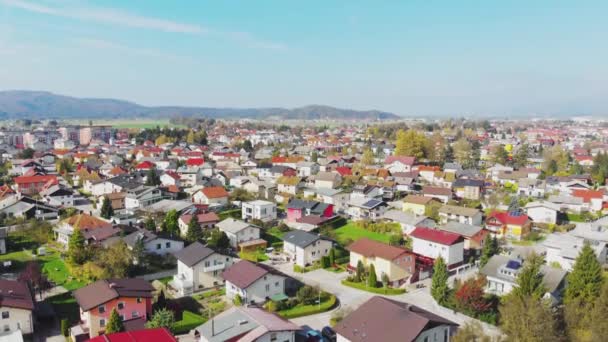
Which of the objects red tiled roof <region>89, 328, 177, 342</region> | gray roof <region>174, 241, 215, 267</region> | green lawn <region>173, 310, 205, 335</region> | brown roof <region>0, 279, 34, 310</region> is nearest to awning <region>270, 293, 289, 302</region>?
green lawn <region>173, 310, 205, 335</region>

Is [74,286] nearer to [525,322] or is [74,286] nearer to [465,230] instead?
[525,322]

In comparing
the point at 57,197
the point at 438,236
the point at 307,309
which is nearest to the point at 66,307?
the point at 307,309

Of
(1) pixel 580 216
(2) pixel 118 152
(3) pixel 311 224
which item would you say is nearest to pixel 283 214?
(3) pixel 311 224

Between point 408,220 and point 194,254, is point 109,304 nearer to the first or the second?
point 194,254

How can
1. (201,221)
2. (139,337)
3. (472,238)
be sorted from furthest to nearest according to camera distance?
1. (201,221)
2. (472,238)
3. (139,337)

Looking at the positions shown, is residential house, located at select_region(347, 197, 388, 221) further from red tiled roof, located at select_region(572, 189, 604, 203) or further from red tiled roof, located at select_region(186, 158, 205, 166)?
red tiled roof, located at select_region(186, 158, 205, 166)

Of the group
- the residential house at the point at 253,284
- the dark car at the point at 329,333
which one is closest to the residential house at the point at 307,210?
the residential house at the point at 253,284

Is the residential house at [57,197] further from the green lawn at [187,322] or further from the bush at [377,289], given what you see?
the bush at [377,289]
